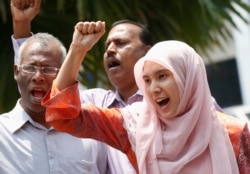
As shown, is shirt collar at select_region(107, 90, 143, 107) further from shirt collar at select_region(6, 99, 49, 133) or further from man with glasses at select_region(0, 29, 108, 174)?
shirt collar at select_region(6, 99, 49, 133)

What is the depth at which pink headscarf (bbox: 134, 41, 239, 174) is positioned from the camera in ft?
8.52

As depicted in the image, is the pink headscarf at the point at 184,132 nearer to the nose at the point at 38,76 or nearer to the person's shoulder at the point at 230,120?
the person's shoulder at the point at 230,120

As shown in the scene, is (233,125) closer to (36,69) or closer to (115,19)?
(36,69)

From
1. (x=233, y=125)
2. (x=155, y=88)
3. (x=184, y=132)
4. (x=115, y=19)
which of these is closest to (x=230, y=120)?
(x=233, y=125)

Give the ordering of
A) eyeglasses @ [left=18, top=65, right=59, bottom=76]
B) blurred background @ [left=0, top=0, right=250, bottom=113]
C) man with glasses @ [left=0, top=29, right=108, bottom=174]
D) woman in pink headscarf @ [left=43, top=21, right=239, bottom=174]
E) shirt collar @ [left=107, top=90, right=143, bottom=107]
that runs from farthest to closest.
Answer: blurred background @ [left=0, top=0, right=250, bottom=113] → shirt collar @ [left=107, top=90, right=143, bottom=107] → eyeglasses @ [left=18, top=65, right=59, bottom=76] → man with glasses @ [left=0, top=29, right=108, bottom=174] → woman in pink headscarf @ [left=43, top=21, right=239, bottom=174]

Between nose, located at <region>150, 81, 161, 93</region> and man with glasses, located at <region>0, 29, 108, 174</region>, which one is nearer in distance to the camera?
nose, located at <region>150, 81, 161, 93</region>

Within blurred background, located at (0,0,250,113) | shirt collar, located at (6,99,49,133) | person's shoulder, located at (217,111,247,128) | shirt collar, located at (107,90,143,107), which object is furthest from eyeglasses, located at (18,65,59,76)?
blurred background, located at (0,0,250,113)

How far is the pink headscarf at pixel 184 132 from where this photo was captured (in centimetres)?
260

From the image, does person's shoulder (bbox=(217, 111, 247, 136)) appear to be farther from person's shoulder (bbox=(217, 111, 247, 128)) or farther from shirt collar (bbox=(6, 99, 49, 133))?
shirt collar (bbox=(6, 99, 49, 133))

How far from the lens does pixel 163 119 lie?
2660 mm

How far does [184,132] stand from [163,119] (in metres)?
0.10

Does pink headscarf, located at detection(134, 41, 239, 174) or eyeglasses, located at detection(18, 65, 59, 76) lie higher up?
eyeglasses, located at detection(18, 65, 59, 76)

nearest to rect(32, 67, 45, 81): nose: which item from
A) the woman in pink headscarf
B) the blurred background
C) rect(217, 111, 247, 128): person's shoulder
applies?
the woman in pink headscarf

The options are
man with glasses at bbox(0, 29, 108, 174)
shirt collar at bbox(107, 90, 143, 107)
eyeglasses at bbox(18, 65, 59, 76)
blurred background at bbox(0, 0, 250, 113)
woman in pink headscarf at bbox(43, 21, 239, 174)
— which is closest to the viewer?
woman in pink headscarf at bbox(43, 21, 239, 174)
